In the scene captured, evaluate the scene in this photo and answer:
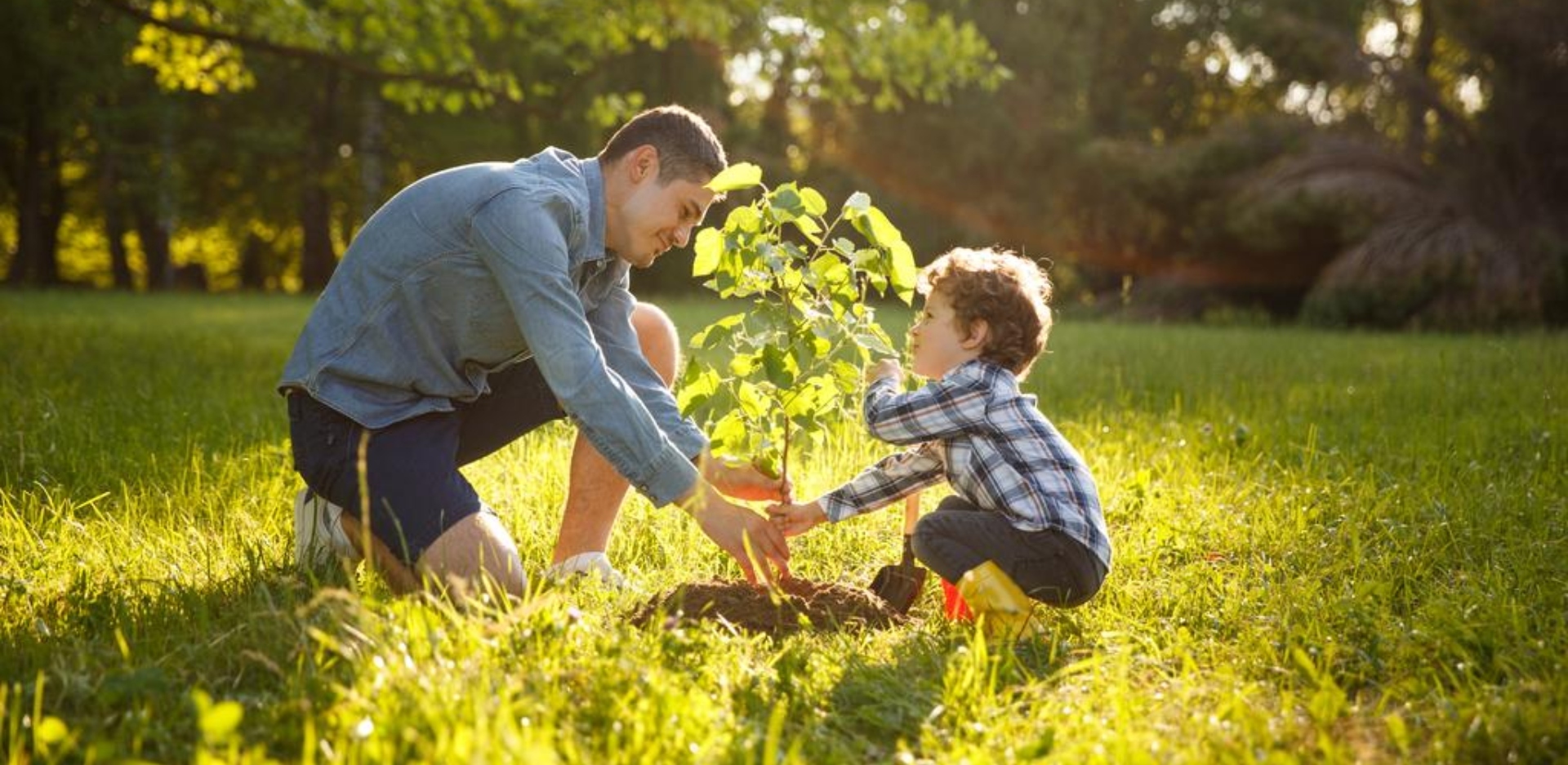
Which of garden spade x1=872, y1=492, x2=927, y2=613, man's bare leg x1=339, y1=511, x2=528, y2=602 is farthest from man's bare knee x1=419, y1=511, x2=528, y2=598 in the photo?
garden spade x1=872, y1=492, x2=927, y2=613

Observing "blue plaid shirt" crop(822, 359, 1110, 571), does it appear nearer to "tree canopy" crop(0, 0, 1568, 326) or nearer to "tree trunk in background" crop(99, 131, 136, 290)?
"tree canopy" crop(0, 0, 1568, 326)

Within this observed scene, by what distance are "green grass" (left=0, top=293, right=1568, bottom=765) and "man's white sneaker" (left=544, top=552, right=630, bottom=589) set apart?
0.10 meters

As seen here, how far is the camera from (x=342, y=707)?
217 centimetres

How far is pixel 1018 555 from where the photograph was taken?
307 centimetres

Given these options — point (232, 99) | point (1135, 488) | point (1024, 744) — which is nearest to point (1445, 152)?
point (1135, 488)

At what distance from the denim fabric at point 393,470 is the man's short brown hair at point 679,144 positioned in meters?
0.93

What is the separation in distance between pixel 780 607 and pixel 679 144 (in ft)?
4.06

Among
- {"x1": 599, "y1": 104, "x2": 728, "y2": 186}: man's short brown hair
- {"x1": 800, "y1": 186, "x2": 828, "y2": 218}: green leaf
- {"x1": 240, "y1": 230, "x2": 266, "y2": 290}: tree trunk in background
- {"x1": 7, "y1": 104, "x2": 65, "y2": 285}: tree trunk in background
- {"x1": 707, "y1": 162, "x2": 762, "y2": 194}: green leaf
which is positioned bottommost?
{"x1": 240, "y1": 230, "x2": 266, "y2": 290}: tree trunk in background

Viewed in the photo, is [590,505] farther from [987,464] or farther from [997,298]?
[997,298]

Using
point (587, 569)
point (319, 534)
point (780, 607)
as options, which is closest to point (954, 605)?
point (780, 607)

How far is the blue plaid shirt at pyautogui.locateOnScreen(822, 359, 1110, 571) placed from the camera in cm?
308

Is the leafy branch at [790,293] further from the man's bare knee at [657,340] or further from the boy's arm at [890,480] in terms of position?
the man's bare knee at [657,340]

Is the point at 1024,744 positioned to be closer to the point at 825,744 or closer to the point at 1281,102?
the point at 825,744

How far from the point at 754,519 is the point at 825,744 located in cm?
65
